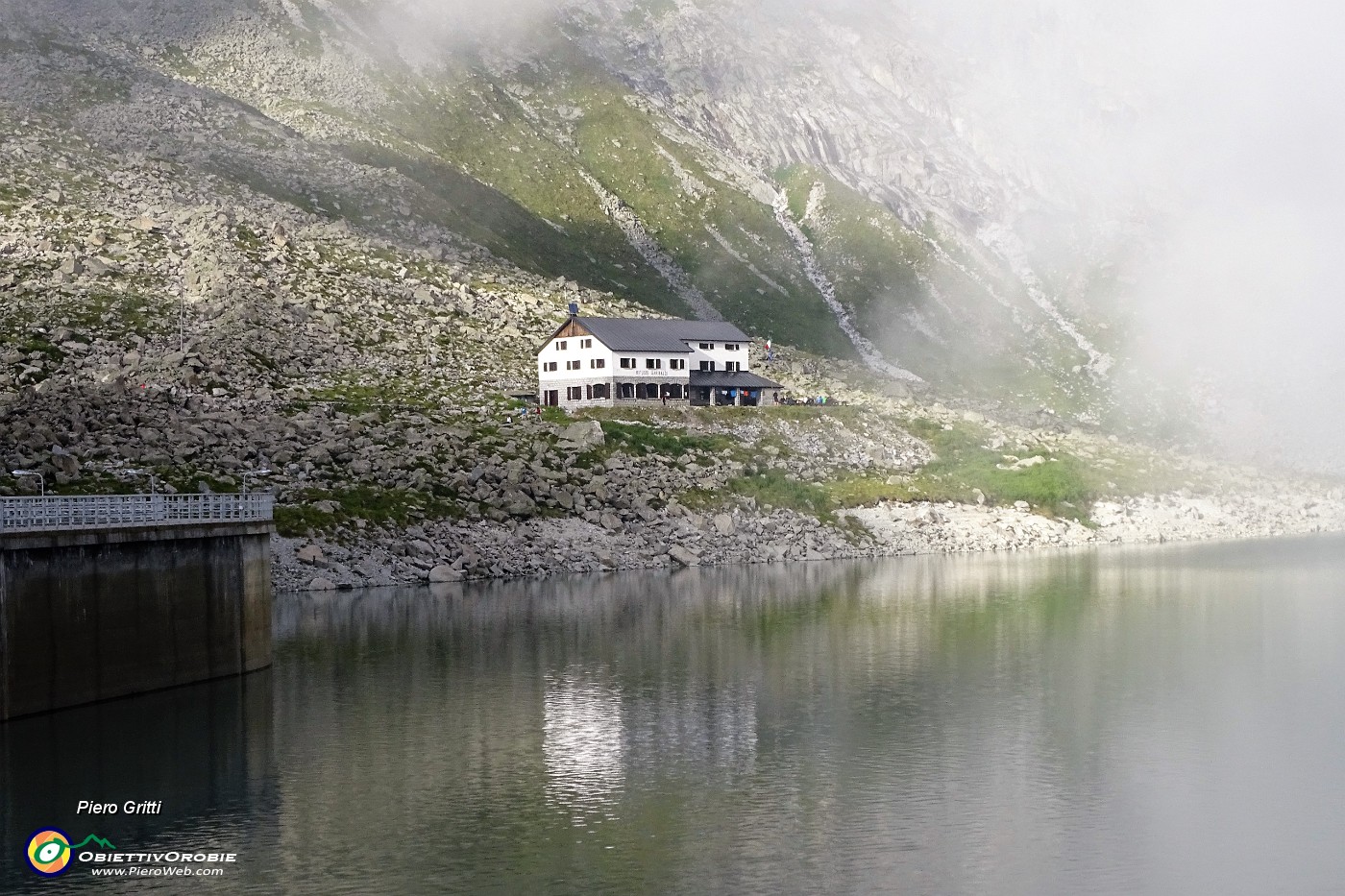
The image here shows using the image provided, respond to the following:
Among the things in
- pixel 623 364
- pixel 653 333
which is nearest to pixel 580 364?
pixel 623 364

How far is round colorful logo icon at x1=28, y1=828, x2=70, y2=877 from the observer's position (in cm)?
4022

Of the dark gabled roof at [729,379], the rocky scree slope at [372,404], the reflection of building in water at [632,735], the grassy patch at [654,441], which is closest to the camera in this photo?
the reflection of building in water at [632,735]

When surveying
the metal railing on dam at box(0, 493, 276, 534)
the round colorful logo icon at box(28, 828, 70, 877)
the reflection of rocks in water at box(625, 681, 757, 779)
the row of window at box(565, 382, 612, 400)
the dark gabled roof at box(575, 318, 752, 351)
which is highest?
the dark gabled roof at box(575, 318, 752, 351)

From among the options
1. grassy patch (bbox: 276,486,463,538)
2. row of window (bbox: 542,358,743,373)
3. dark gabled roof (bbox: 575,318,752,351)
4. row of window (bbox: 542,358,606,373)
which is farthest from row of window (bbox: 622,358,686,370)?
grassy patch (bbox: 276,486,463,538)

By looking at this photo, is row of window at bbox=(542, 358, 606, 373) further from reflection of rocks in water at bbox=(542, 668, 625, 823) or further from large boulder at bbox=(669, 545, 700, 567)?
reflection of rocks in water at bbox=(542, 668, 625, 823)

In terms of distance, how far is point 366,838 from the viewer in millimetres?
42312

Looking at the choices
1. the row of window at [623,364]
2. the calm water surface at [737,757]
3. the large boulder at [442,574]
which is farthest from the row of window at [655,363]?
the calm water surface at [737,757]

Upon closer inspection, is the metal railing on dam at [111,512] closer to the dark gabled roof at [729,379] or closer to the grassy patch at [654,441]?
the grassy patch at [654,441]

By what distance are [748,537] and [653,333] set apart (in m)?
41.1

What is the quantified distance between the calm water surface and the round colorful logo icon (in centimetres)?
53

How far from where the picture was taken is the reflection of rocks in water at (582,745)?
46625 mm

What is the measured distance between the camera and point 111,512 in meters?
60.4

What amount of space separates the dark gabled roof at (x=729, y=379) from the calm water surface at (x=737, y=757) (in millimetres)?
73699

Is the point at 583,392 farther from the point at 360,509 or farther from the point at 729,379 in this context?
the point at 360,509
